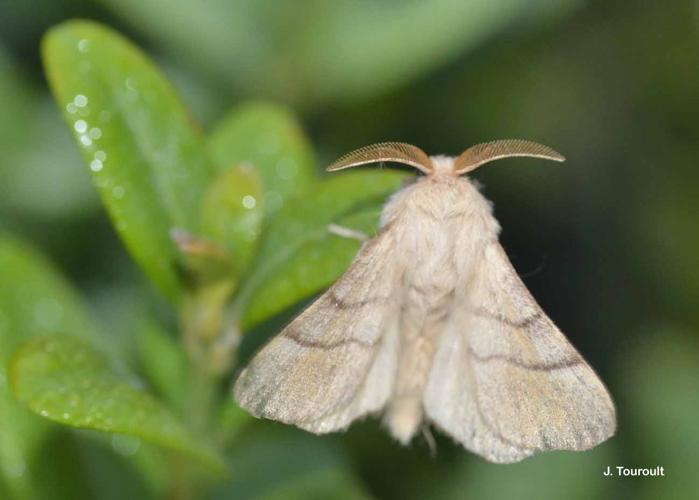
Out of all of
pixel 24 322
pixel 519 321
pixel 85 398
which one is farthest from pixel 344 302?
pixel 24 322

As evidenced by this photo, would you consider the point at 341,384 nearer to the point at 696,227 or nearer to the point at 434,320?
the point at 434,320

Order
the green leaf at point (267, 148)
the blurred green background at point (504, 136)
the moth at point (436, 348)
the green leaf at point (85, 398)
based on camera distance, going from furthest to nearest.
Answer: the blurred green background at point (504, 136) < the green leaf at point (267, 148) < the moth at point (436, 348) < the green leaf at point (85, 398)

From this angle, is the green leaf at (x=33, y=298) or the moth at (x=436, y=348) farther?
the green leaf at (x=33, y=298)

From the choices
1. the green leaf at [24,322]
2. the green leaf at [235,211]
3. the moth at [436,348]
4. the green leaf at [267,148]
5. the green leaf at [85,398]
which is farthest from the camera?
the green leaf at [267,148]

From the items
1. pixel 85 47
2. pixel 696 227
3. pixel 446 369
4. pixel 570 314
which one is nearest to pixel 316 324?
pixel 446 369

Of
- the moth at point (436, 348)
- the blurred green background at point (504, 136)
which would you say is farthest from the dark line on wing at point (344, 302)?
the blurred green background at point (504, 136)

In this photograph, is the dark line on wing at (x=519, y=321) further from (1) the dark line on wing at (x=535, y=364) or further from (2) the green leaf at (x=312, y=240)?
(2) the green leaf at (x=312, y=240)
